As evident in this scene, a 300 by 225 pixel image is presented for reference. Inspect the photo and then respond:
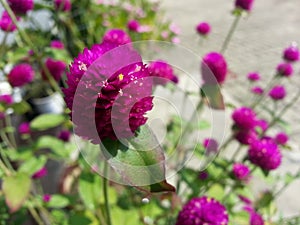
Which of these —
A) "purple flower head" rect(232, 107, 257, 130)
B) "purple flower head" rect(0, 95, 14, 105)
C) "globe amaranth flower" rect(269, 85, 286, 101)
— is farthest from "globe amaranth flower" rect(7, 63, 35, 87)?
"globe amaranth flower" rect(269, 85, 286, 101)

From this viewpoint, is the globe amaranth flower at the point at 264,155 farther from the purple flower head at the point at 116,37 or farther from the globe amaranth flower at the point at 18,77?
the globe amaranth flower at the point at 18,77

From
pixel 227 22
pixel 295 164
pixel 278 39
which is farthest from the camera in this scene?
pixel 227 22

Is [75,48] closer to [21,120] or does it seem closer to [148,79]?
[21,120]

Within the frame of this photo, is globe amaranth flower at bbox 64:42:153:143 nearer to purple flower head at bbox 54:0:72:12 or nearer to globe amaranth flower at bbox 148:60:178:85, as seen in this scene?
globe amaranth flower at bbox 148:60:178:85

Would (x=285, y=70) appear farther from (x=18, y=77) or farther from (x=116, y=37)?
(x=18, y=77)

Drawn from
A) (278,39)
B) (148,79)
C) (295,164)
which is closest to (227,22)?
(278,39)

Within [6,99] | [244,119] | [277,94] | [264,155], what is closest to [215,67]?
[244,119]
